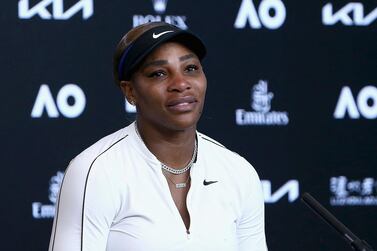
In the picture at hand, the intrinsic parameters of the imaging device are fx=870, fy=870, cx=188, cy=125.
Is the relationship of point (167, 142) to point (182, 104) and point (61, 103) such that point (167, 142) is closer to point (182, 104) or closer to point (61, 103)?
point (182, 104)

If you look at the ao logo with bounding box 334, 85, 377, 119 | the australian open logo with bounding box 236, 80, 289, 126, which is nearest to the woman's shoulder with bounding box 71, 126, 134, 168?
the australian open logo with bounding box 236, 80, 289, 126

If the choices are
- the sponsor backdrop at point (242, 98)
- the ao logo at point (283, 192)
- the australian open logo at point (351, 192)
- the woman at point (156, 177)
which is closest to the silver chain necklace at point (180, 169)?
the woman at point (156, 177)

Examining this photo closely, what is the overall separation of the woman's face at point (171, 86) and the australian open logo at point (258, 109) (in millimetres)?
1319

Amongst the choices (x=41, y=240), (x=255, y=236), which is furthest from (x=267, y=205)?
(x=255, y=236)

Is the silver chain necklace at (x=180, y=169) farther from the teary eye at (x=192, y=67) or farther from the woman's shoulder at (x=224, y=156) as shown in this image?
the teary eye at (x=192, y=67)

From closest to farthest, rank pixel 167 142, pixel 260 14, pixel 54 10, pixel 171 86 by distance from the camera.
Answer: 1. pixel 171 86
2. pixel 167 142
3. pixel 54 10
4. pixel 260 14

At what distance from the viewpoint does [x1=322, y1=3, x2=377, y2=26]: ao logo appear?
123 inches

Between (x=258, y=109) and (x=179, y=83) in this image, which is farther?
(x=258, y=109)

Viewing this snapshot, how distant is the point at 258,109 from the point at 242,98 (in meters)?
0.07

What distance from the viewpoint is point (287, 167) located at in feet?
10.3

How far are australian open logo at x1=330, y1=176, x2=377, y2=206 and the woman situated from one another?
133 cm

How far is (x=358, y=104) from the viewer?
3141 millimetres

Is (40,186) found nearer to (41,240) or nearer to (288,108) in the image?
(41,240)

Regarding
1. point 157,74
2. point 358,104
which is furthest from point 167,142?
point 358,104
